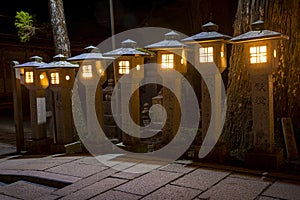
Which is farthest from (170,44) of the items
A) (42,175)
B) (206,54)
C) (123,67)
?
(42,175)

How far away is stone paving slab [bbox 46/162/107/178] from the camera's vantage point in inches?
232

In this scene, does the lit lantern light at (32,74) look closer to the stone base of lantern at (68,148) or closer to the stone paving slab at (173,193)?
the stone base of lantern at (68,148)

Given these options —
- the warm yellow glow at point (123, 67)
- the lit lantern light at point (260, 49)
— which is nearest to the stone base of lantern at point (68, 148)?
the warm yellow glow at point (123, 67)

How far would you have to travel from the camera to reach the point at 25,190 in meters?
5.39

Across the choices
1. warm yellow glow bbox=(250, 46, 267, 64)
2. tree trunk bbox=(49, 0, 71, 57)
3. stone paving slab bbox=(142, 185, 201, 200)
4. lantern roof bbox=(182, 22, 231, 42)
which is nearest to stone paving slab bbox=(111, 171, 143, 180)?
stone paving slab bbox=(142, 185, 201, 200)

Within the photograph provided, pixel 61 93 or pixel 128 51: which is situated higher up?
pixel 128 51

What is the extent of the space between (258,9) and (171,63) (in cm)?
223

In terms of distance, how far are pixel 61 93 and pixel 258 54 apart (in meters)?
4.61

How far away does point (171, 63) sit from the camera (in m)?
6.37

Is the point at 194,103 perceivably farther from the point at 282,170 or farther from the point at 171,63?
the point at 282,170

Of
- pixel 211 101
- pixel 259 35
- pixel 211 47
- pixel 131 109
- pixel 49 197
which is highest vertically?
pixel 259 35

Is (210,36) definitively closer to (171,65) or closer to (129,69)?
(171,65)

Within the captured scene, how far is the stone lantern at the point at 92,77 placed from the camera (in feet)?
23.3

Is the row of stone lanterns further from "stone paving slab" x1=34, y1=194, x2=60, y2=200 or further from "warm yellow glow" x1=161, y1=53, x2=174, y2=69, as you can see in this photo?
"stone paving slab" x1=34, y1=194, x2=60, y2=200
